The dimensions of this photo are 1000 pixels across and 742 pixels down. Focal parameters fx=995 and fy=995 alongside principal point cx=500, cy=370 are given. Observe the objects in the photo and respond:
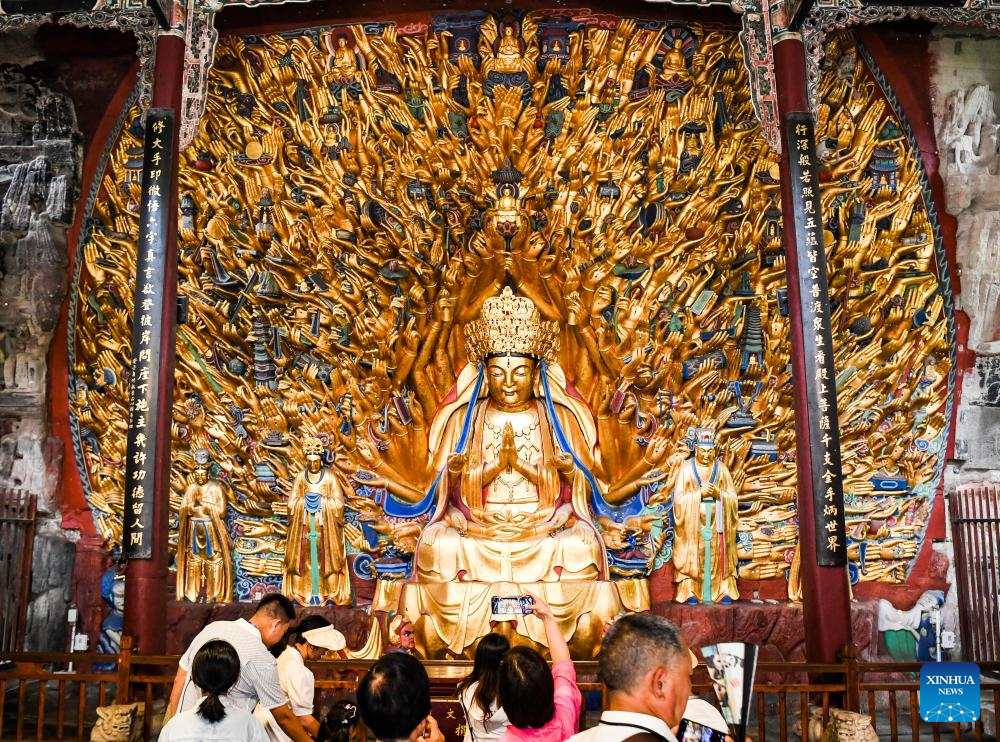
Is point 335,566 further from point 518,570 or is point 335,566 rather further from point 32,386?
point 32,386

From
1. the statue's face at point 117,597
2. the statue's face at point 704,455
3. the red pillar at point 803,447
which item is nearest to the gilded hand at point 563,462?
the statue's face at point 704,455

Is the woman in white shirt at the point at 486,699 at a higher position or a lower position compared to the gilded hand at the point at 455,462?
lower

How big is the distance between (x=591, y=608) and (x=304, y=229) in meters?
3.84

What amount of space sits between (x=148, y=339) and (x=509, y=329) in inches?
119

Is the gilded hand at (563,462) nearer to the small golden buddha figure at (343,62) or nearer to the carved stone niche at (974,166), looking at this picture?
the carved stone niche at (974,166)

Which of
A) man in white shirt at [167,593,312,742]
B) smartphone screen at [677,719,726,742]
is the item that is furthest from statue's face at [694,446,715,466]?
smartphone screen at [677,719,726,742]

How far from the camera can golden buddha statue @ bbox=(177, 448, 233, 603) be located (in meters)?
8.18

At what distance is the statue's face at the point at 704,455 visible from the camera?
26.8 feet

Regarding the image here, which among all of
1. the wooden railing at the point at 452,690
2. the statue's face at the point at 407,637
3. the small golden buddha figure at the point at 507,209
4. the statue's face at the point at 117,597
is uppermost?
the small golden buddha figure at the point at 507,209

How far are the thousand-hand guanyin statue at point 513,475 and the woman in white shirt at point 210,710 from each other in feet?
15.6

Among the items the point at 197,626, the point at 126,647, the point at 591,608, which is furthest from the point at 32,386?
the point at 591,608

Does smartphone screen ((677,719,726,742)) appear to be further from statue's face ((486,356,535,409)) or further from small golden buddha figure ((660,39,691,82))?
small golden buddha figure ((660,39,691,82))

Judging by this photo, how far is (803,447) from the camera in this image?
6.33 m

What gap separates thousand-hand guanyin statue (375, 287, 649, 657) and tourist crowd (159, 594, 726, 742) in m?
3.69
